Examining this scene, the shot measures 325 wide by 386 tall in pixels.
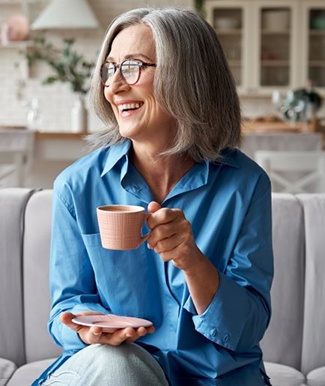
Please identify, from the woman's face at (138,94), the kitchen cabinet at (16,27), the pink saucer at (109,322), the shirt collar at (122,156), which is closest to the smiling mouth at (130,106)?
the woman's face at (138,94)

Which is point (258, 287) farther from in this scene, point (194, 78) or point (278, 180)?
point (278, 180)

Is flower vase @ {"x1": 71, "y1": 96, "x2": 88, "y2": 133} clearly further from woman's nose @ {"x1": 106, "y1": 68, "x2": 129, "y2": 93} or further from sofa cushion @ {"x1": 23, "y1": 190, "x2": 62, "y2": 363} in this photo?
woman's nose @ {"x1": 106, "y1": 68, "x2": 129, "y2": 93}

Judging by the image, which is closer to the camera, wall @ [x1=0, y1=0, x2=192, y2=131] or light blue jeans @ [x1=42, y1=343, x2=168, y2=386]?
light blue jeans @ [x1=42, y1=343, x2=168, y2=386]

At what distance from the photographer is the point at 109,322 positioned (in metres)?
1.40

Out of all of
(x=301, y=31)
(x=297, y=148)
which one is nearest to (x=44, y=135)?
(x=297, y=148)

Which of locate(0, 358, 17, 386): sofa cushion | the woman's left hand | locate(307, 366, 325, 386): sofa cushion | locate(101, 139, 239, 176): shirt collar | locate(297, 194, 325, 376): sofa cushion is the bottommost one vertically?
locate(307, 366, 325, 386): sofa cushion

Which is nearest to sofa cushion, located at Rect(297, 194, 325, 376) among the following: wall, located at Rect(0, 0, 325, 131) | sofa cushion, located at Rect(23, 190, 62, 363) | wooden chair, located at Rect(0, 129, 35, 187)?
sofa cushion, located at Rect(23, 190, 62, 363)

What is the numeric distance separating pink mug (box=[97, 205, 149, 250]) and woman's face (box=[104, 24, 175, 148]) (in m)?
0.28

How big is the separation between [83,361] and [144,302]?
23cm

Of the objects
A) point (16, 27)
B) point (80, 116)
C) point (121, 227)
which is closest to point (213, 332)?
point (121, 227)

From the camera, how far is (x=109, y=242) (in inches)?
49.8

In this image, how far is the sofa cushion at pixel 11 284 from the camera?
2.09 m

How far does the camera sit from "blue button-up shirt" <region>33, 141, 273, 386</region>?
4.98ft

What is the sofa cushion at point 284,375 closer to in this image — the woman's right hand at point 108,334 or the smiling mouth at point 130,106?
the woman's right hand at point 108,334
